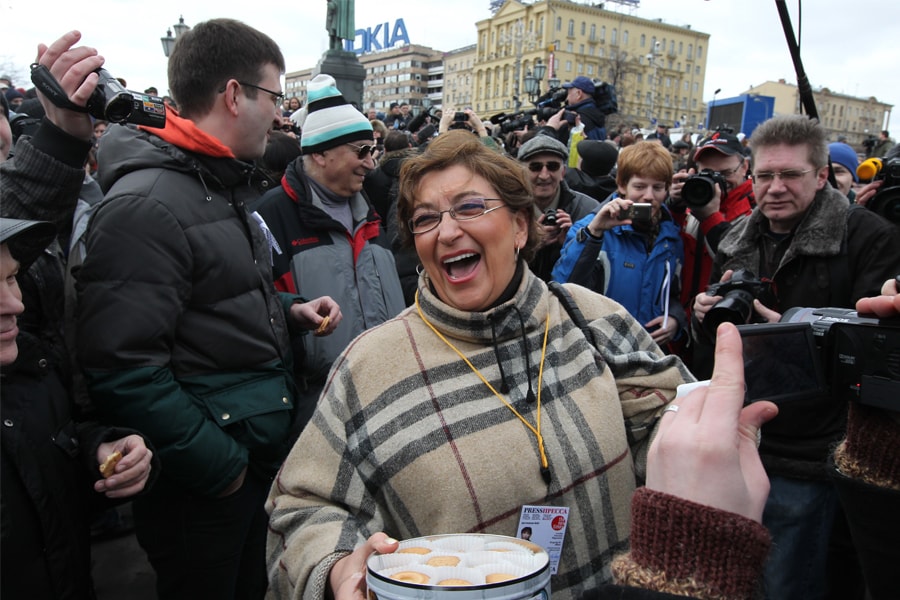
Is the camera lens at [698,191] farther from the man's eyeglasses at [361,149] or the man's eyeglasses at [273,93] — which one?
the man's eyeglasses at [273,93]

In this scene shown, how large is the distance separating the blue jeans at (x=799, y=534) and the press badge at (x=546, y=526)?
1658 millimetres

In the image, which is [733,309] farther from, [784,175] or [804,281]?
[784,175]

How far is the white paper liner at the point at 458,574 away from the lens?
3.50 ft

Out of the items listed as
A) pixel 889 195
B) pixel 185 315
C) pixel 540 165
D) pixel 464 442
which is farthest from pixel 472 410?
pixel 540 165

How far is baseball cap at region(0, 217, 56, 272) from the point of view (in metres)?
1.67

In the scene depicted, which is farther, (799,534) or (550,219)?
(550,219)

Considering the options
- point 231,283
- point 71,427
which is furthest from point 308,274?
point 71,427

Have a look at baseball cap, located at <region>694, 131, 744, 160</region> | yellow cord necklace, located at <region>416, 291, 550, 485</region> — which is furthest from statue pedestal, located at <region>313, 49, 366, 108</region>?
yellow cord necklace, located at <region>416, 291, 550, 485</region>

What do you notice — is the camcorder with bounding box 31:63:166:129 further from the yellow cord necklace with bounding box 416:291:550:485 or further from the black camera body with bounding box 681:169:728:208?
the black camera body with bounding box 681:169:728:208

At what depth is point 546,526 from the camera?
1.65 meters

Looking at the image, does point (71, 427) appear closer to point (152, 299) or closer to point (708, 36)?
point (152, 299)

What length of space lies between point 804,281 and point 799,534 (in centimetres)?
114

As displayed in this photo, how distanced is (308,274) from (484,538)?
204 cm

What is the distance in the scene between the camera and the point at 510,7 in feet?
283
